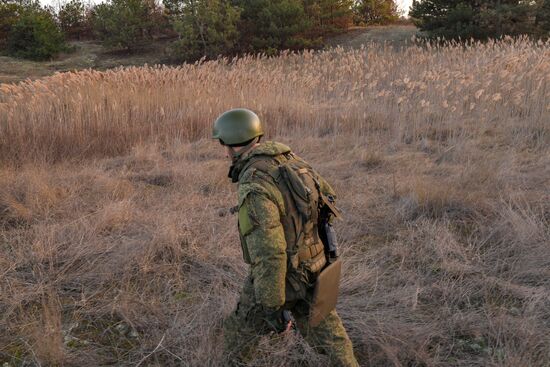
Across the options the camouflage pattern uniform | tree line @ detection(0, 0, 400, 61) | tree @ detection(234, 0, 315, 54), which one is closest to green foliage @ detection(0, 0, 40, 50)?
tree line @ detection(0, 0, 400, 61)

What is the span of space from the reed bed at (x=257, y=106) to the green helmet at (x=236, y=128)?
15.3 ft

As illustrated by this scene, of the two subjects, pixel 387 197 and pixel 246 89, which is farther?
pixel 246 89

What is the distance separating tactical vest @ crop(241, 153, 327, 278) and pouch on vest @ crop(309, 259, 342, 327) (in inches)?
2.2

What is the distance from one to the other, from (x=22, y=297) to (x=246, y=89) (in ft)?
18.6

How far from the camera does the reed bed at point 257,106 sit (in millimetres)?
6180

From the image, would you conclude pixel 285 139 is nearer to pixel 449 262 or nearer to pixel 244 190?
pixel 449 262

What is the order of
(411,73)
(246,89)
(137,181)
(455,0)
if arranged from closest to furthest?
(137,181) → (246,89) → (411,73) → (455,0)

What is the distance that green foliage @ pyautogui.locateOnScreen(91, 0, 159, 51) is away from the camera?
66.7 ft

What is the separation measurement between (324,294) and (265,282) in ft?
0.90

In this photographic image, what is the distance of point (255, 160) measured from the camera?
1.95m

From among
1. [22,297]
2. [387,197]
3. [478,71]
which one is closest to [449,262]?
[387,197]

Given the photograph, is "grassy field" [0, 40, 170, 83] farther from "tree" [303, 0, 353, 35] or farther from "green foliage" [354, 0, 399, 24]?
"green foliage" [354, 0, 399, 24]

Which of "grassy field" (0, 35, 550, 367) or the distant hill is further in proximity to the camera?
the distant hill

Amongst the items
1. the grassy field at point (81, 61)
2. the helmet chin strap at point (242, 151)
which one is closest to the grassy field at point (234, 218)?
the helmet chin strap at point (242, 151)
